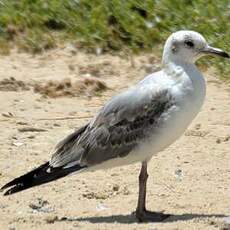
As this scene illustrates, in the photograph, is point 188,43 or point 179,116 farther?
point 188,43

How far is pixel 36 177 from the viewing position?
6.47 meters

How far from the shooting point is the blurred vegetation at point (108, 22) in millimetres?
10250

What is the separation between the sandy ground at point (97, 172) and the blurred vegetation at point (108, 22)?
0.22m

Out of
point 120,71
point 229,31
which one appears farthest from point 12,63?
point 229,31

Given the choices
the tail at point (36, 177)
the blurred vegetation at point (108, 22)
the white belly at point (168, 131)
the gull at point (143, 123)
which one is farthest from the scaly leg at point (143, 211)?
the blurred vegetation at point (108, 22)

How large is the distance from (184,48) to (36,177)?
127 centimetres

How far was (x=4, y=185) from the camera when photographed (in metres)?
6.87

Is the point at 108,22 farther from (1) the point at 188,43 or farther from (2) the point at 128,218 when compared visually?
(2) the point at 128,218

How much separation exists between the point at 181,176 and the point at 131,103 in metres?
1.02

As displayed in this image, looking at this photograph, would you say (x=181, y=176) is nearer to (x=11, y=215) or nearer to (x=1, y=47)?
(x=11, y=215)

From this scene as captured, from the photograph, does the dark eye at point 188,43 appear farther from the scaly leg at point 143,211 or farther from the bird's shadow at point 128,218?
the bird's shadow at point 128,218

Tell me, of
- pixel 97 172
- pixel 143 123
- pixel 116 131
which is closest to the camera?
pixel 143 123

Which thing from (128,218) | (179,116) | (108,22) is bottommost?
(108,22)

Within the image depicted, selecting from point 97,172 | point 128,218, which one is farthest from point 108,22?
point 128,218
